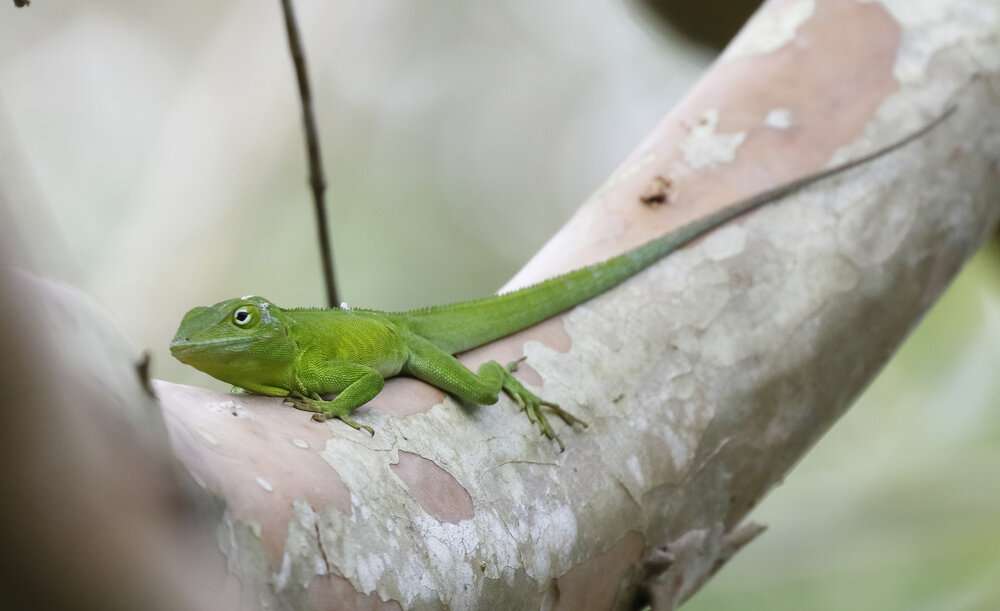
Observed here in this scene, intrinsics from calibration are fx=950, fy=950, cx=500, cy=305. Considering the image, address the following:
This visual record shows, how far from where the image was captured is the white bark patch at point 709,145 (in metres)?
3.17

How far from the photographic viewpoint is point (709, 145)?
126 inches

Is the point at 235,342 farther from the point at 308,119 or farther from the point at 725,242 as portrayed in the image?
the point at 725,242

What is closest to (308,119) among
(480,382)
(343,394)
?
(480,382)

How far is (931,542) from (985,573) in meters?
0.41

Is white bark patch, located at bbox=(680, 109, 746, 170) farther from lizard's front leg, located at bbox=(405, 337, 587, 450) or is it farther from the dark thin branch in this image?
the dark thin branch

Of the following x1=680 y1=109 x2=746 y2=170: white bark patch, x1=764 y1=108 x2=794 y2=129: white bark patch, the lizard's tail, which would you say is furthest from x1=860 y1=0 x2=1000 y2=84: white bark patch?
the lizard's tail

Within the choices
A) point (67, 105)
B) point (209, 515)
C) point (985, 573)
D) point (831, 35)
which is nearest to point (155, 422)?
point (209, 515)

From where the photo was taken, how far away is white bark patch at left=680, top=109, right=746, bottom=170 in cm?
317

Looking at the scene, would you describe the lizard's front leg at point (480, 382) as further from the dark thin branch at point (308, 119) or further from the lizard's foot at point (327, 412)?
the dark thin branch at point (308, 119)

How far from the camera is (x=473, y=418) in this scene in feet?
7.28

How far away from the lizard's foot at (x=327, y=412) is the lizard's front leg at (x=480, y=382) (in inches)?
14.4

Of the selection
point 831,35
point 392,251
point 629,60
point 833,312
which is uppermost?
point 629,60

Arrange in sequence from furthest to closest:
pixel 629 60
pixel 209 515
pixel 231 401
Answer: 1. pixel 629 60
2. pixel 231 401
3. pixel 209 515

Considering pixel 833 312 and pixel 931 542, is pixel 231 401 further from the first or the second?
pixel 931 542
